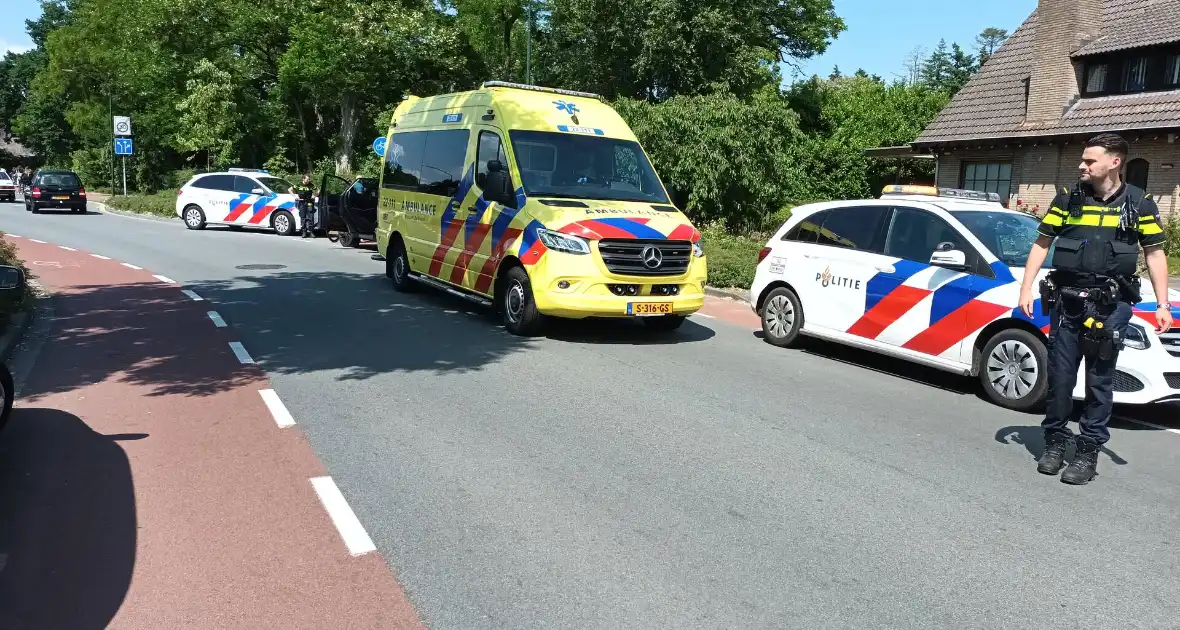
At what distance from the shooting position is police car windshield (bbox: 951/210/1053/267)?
7855mm

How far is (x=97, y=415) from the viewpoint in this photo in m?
6.54

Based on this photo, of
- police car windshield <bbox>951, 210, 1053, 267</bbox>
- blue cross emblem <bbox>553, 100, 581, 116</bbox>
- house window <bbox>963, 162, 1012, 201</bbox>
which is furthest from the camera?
house window <bbox>963, 162, 1012, 201</bbox>

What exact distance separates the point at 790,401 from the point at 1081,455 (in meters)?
2.25

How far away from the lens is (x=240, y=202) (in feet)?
82.1

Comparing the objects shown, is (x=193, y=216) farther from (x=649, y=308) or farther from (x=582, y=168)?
(x=649, y=308)

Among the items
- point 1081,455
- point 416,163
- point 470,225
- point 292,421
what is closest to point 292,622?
point 292,421

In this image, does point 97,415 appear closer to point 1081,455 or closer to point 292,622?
point 292,622

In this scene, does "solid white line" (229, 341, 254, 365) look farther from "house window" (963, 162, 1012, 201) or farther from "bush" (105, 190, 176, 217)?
"bush" (105, 190, 176, 217)

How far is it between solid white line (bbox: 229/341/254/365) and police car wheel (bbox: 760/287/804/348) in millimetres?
5317

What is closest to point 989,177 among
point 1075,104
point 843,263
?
point 1075,104

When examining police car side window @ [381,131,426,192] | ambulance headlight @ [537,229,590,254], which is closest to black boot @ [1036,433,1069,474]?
ambulance headlight @ [537,229,590,254]

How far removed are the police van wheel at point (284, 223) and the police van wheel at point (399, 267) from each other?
11.9m

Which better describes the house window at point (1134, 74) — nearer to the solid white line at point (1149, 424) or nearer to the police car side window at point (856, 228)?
the police car side window at point (856, 228)

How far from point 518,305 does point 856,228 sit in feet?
11.7
